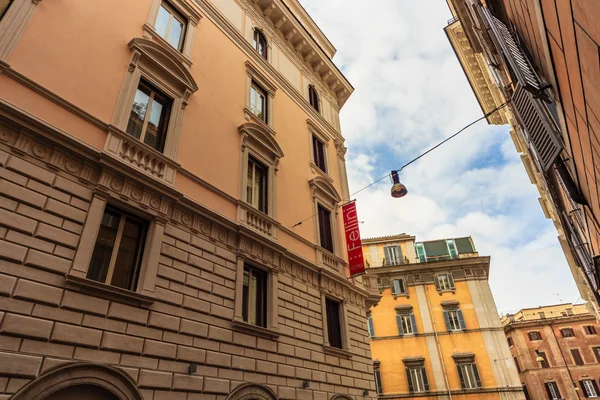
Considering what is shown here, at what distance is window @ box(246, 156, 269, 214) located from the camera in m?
11.4

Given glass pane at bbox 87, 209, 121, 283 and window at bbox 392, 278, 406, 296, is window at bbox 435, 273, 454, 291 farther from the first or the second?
glass pane at bbox 87, 209, 121, 283

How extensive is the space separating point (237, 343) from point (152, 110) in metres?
6.16

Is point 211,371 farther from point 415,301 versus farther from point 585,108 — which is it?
point 415,301

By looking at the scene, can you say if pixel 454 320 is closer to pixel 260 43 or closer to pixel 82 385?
pixel 260 43

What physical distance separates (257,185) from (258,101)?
383 centimetres

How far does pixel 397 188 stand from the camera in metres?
11.4

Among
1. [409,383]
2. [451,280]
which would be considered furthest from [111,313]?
[451,280]

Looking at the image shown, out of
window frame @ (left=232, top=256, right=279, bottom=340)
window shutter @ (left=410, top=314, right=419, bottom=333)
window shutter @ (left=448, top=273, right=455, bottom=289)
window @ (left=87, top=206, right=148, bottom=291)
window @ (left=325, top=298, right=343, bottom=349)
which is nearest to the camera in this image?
window @ (left=87, top=206, right=148, bottom=291)

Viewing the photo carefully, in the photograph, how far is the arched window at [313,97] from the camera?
18087 millimetres

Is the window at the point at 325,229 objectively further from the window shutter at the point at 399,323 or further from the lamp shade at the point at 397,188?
the window shutter at the point at 399,323

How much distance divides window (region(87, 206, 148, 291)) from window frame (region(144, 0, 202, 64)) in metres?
5.16

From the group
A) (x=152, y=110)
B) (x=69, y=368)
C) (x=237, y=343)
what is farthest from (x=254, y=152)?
(x=69, y=368)

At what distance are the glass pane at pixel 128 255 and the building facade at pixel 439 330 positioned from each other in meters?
24.3

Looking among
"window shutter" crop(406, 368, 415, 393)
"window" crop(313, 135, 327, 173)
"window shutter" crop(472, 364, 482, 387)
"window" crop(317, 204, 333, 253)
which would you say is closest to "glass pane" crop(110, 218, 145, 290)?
"window" crop(317, 204, 333, 253)
